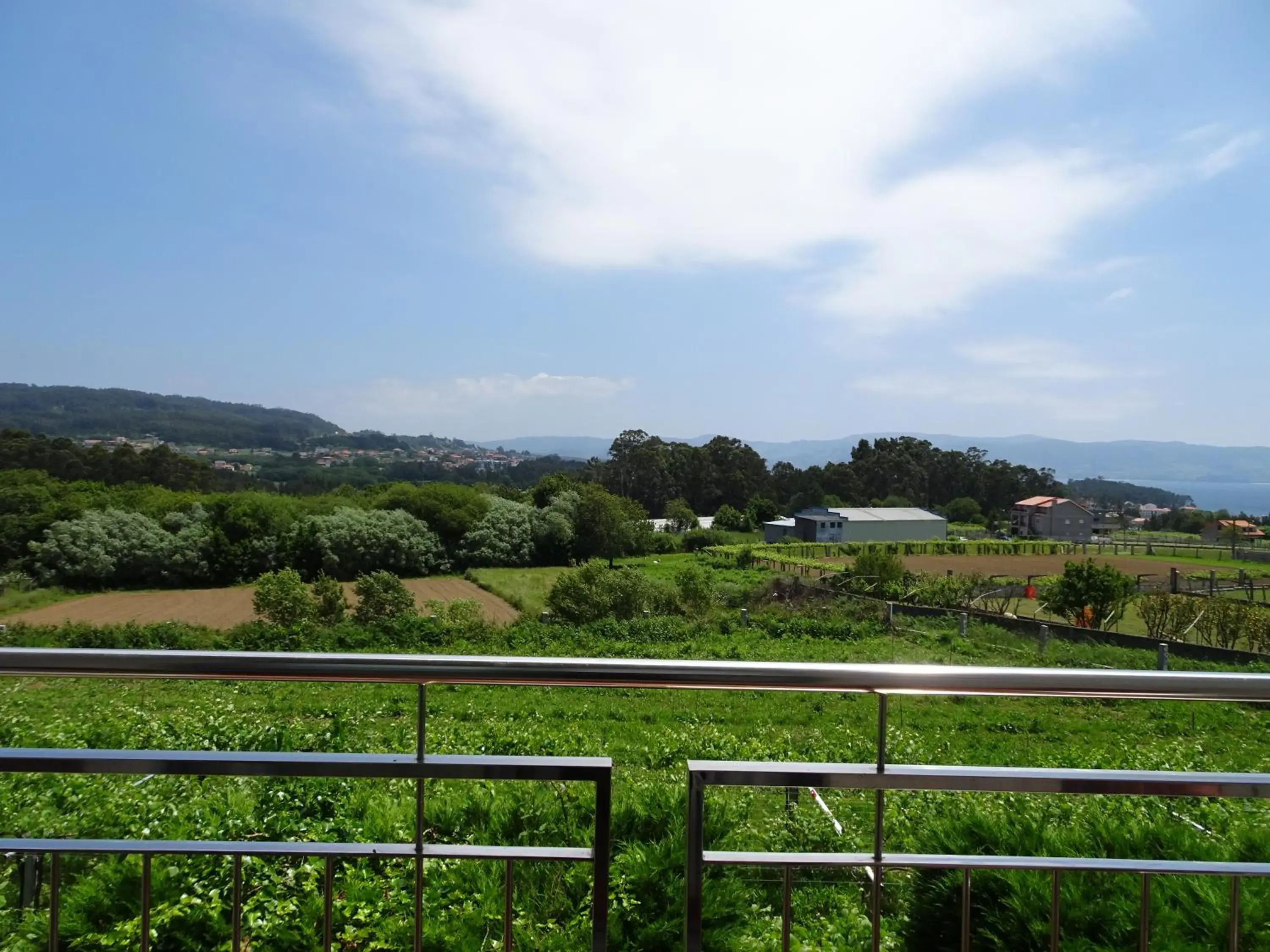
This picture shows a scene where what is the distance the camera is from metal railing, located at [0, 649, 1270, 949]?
1021mm

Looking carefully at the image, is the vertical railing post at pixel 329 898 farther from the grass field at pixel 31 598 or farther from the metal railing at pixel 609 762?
the grass field at pixel 31 598

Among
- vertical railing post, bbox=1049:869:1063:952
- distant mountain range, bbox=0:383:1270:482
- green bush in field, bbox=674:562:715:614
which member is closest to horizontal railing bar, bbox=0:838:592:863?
vertical railing post, bbox=1049:869:1063:952

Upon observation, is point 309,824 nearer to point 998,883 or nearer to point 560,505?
point 998,883

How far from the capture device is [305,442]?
40.9m

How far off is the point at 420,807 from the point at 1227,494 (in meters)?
95.4

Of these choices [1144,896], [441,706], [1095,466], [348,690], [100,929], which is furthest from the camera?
[1095,466]

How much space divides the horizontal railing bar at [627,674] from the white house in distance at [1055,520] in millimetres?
46578

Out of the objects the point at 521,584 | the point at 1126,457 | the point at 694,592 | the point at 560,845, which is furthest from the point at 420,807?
the point at 1126,457

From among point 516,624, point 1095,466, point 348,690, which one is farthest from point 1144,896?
point 1095,466

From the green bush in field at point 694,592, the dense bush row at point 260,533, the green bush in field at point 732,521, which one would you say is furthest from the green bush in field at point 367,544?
the green bush in field at point 732,521

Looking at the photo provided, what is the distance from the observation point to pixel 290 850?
108 cm

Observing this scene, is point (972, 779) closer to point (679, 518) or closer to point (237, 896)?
point (237, 896)

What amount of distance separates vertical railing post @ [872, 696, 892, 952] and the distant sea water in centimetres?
5578

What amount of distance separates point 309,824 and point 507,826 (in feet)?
2.10
